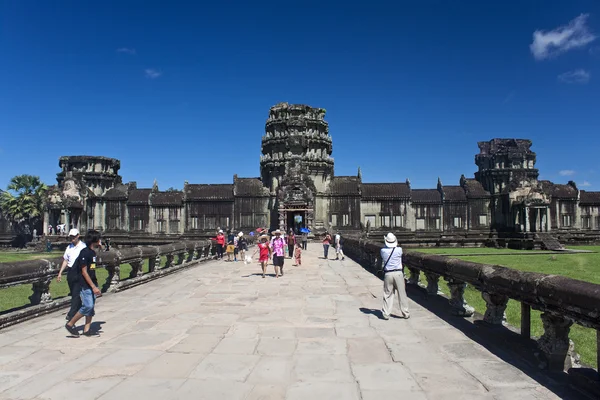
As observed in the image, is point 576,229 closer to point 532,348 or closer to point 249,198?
point 249,198

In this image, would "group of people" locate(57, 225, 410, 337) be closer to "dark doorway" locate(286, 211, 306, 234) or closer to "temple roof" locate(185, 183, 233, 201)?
"dark doorway" locate(286, 211, 306, 234)

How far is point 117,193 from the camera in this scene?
50.6 m

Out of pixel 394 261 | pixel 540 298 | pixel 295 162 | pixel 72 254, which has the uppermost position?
pixel 295 162

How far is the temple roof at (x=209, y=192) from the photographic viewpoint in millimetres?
47872

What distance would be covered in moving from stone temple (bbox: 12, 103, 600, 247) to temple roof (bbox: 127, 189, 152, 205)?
11 centimetres

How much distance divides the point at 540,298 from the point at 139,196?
163 feet

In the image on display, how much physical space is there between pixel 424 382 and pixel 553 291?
1.90m

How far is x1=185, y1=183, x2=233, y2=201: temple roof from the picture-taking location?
157 ft

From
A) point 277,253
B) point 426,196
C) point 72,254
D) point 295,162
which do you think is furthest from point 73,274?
point 426,196

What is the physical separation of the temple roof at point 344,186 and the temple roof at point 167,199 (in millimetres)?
17324

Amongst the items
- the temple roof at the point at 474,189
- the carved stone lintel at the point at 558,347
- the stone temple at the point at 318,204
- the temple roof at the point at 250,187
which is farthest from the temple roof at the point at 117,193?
the carved stone lintel at the point at 558,347

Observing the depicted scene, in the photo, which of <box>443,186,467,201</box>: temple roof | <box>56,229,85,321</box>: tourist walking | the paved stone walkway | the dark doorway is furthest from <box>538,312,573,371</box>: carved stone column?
<box>443,186,467,201</box>: temple roof

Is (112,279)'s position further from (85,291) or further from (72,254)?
(85,291)

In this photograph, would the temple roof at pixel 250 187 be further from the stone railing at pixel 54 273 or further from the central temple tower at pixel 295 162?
the stone railing at pixel 54 273
